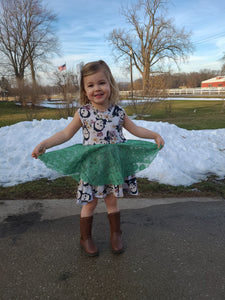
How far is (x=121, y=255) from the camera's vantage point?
2.20 metres

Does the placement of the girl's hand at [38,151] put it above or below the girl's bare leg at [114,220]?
above

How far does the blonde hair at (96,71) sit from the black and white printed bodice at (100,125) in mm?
129

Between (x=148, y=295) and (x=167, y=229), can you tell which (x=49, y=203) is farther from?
(x=148, y=295)

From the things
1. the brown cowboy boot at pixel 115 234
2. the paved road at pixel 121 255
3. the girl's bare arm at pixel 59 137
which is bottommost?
the paved road at pixel 121 255

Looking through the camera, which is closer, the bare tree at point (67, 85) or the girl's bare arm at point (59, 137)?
the girl's bare arm at point (59, 137)

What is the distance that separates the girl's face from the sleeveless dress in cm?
11

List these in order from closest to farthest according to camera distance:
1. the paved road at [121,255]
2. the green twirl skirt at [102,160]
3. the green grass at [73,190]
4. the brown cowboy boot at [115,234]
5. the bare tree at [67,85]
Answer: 1. the paved road at [121,255]
2. the green twirl skirt at [102,160]
3. the brown cowboy boot at [115,234]
4. the green grass at [73,190]
5. the bare tree at [67,85]

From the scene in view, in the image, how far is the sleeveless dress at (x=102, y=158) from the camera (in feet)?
6.98

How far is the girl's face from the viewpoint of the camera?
7.04ft

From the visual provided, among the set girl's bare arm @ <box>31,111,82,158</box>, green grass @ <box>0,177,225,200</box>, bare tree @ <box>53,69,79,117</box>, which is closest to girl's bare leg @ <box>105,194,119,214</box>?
girl's bare arm @ <box>31,111,82,158</box>

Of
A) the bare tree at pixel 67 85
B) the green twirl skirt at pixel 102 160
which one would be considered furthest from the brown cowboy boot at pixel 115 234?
the bare tree at pixel 67 85

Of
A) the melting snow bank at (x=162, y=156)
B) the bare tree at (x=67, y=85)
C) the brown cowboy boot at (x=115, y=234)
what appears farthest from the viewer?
the bare tree at (x=67, y=85)

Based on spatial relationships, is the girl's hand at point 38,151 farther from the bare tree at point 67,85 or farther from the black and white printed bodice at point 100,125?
the bare tree at point 67,85

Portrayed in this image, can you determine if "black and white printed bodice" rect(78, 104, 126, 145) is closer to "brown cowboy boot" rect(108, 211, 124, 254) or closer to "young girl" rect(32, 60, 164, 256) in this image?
"young girl" rect(32, 60, 164, 256)
